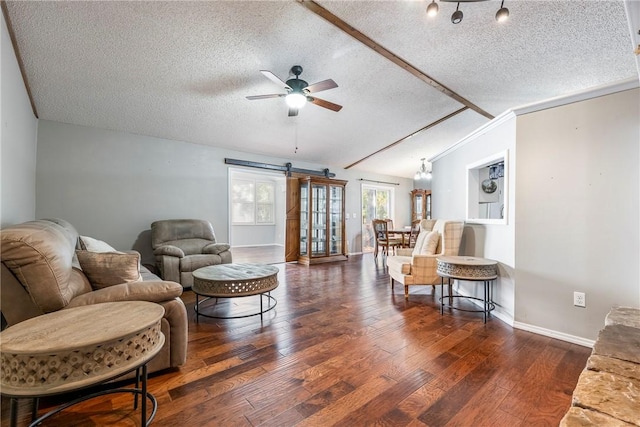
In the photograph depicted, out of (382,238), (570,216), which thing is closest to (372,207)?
(382,238)

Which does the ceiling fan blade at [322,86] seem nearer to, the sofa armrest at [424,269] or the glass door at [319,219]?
the sofa armrest at [424,269]

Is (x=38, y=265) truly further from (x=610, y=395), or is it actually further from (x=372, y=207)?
(x=372, y=207)

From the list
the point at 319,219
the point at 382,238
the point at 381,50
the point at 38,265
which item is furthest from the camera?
the point at 382,238

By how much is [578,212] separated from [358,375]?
232 cm

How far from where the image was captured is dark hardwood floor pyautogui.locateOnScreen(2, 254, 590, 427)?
4.76 ft

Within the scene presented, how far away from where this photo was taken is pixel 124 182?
14.1 feet

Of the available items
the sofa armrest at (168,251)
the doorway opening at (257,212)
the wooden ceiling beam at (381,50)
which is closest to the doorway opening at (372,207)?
the doorway opening at (257,212)

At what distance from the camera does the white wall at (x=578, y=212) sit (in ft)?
6.97

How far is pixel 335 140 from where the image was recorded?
5.52 m

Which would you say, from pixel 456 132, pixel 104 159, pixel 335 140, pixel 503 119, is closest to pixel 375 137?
pixel 335 140

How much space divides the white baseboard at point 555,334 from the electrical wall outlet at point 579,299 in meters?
0.29

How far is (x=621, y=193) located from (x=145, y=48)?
4519 millimetres

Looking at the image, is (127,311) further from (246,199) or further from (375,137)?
(246,199)

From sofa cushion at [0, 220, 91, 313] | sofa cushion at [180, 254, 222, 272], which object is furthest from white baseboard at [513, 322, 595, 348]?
sofa cushion at [180, 254, 222, 272]
